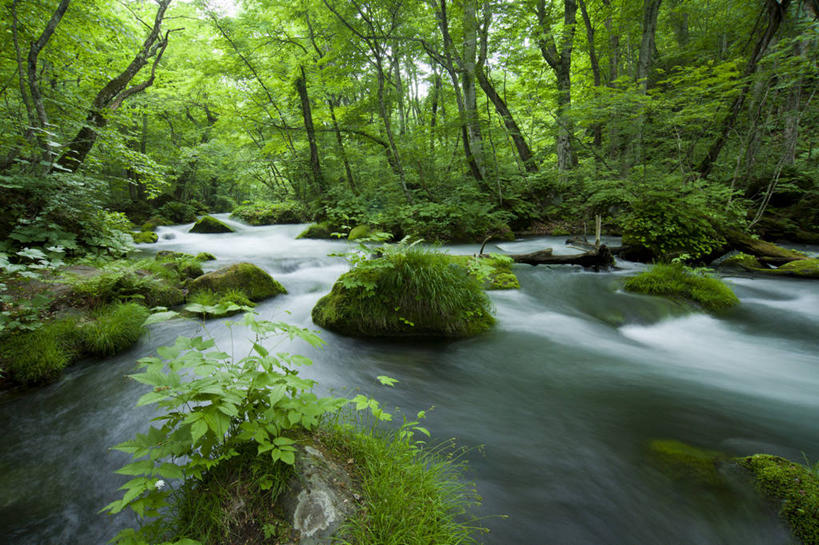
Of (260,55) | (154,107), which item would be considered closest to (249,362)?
(260,55)

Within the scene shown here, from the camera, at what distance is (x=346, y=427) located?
201cm

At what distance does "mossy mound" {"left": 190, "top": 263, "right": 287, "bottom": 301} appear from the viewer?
18.5ft

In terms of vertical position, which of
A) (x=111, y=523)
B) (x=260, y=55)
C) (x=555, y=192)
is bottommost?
(x=111, y=523)

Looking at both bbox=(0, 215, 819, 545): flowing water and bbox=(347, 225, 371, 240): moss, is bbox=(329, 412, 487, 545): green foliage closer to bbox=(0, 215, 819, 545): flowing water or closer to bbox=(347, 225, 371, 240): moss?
bbox=(0, 215, 819, 545): flowing water

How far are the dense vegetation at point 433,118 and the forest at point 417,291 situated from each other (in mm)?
112

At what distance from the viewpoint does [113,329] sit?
410cm

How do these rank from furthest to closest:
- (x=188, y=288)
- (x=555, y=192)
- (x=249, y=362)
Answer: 1. (x=555, y=192)
2. (x=188, y=288)
3. (x=249, y=362)

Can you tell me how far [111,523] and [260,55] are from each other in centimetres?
1646

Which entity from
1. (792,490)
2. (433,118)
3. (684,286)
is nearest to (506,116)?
(433,118)

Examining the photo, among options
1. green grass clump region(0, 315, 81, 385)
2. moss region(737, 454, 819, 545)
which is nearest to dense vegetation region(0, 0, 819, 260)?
green grass clump region(0, 315, 81, 385)

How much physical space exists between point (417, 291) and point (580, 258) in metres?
4.26

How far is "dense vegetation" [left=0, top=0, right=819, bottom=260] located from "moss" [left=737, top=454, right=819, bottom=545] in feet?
19.0

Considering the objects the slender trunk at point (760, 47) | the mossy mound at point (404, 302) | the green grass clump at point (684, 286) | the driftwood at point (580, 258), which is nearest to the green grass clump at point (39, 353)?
the mossy mound at point (404, 302)

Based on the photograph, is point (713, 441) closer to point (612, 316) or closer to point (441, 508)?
point (441, 508)
